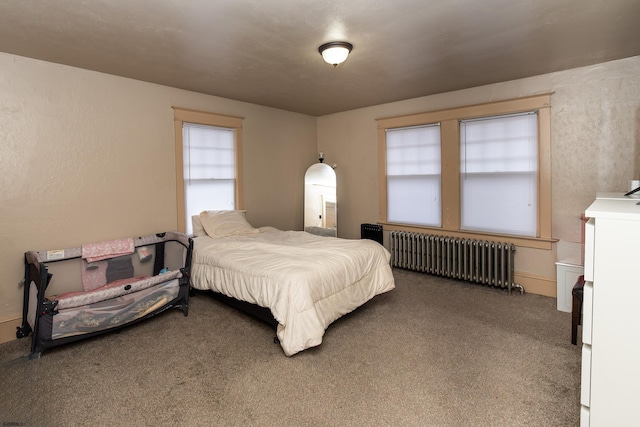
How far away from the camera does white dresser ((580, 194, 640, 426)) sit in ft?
3.72

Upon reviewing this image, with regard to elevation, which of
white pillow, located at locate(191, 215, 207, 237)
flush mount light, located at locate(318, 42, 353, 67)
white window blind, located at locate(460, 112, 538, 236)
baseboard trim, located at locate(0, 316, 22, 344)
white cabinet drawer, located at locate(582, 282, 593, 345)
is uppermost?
flush mount light, located at locate(318, 42, 353, 67)

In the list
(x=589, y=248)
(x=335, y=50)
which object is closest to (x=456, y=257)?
(x=335, y=50)

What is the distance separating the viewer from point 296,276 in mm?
2617

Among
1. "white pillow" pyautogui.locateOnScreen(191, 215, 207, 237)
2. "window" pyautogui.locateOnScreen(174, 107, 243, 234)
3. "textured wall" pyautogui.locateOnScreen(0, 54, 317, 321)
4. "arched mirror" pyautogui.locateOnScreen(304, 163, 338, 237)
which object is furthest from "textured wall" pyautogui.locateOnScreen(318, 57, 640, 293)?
"textured wall" pyautogui.locateOnScreen(0, 54, 317, 321)

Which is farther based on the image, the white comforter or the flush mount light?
the flush mount light

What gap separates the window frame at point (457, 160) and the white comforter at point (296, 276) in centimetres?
146

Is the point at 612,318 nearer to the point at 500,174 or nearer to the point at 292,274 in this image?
the point at 292,274

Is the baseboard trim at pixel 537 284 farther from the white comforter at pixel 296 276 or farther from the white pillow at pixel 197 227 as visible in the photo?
the white pillow at pixel 197 227

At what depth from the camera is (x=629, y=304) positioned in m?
1.14

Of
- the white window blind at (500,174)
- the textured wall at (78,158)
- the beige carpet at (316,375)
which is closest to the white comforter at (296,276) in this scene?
the beige carpet at (316,375)

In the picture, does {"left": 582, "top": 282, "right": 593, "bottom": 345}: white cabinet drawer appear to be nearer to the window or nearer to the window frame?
the window frame

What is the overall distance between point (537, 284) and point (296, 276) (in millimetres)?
2984

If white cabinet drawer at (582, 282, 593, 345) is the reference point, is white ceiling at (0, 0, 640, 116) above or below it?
above

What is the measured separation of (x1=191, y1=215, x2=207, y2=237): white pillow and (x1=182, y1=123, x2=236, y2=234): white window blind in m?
0.09
